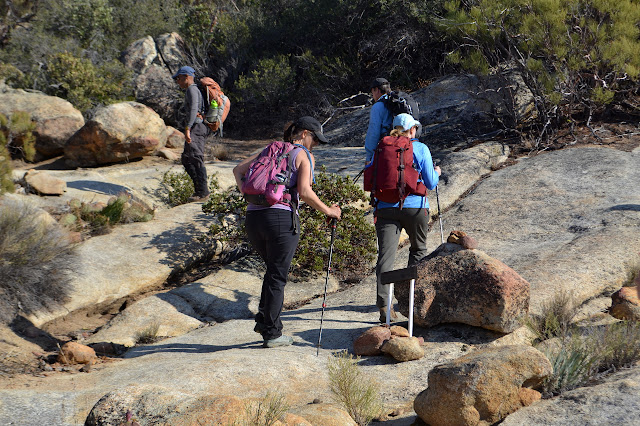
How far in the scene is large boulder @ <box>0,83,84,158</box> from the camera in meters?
12.3

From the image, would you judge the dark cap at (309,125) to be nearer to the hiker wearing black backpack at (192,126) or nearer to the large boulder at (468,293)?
the large boulder at (468,293)

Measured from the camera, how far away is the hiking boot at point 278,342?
5.29 m

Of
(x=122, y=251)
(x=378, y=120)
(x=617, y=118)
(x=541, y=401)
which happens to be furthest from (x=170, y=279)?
(x=617, y=118)

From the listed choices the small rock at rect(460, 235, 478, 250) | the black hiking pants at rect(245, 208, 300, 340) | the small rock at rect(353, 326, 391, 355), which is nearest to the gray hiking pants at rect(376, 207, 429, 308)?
the small rock at rect(460, 235, 478, 250)

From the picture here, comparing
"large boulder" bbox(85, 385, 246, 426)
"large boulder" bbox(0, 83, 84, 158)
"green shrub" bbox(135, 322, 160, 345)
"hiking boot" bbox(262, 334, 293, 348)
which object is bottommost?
"green shrub" bbox(135, 322, 160, 345)

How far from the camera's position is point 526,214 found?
830cm

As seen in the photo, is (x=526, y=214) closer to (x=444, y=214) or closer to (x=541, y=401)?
(x=444, y=214)

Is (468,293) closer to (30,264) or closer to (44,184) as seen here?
(30,264)

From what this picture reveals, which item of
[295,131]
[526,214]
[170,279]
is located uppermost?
[295,131]

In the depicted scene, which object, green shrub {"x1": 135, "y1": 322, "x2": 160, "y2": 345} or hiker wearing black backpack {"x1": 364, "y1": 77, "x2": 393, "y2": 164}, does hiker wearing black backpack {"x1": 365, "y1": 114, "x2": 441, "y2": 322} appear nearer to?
hiker wearing black backpack {"x1": 364, "y1": 77, "x2": 393, "y2": 164}

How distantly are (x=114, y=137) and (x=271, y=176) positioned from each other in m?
7.51

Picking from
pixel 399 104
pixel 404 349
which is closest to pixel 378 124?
pixel 399 104

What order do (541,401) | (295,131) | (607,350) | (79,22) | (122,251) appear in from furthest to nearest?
(79,22) → (122,251) → (295,131) → (607,350) → (541,401)

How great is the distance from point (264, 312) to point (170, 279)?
306 centimetres
